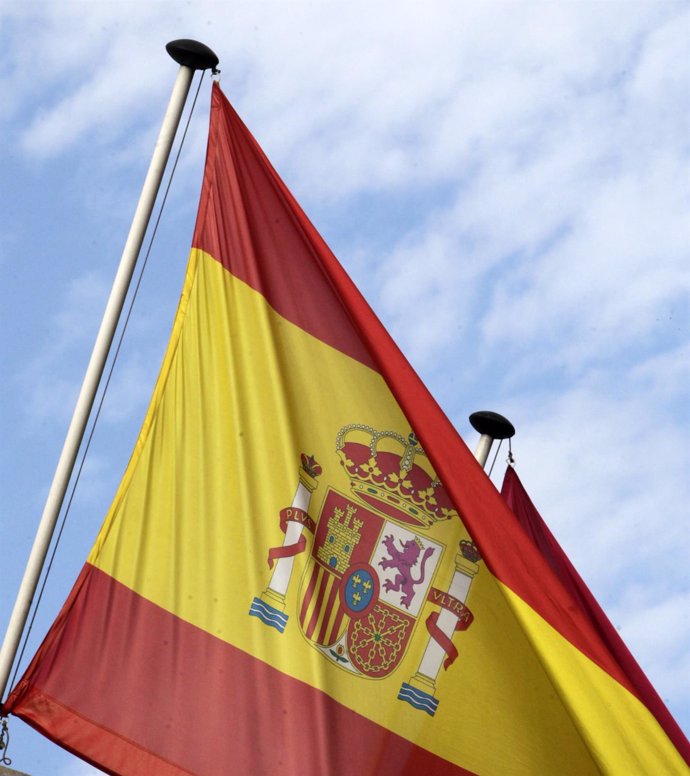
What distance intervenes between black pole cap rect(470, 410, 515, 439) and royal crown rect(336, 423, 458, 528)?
3.46 meters

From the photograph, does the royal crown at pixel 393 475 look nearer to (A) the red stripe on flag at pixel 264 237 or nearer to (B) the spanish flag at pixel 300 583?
(B) the spanish flag at pixel 300 583

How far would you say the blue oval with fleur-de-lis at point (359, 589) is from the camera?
31.6 feet

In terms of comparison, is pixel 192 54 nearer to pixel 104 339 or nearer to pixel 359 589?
pixel 104 339

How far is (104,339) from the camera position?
9602 millimetres

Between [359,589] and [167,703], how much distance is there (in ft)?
4.89

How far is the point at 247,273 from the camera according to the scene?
33.3 ft

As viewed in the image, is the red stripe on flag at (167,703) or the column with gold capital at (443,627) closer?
the red stripe on flag at (167,703)

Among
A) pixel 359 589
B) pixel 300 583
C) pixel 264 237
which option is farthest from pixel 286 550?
pixel 264 237

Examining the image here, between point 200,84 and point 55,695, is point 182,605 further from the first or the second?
point 200,84

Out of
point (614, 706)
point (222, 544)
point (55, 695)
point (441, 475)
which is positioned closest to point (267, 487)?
point (222, 544)

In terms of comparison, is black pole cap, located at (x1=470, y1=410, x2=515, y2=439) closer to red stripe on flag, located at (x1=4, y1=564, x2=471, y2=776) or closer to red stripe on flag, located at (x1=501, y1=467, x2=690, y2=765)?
red stripe on flag, located at (x1=501, y1=467, x2=690, y2=765)

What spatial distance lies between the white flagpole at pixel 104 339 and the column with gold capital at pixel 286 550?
4.33 ft

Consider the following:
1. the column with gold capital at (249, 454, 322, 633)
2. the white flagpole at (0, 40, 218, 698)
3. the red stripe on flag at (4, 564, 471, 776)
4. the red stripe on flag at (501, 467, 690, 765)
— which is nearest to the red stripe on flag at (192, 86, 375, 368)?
the white flagpole at (0, 40, 218, 698)

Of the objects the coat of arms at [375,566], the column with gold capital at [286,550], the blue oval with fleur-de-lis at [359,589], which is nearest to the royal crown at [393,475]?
the coat of arms at [375,566]
